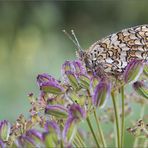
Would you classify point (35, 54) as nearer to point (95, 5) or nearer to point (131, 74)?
point (95, 5)

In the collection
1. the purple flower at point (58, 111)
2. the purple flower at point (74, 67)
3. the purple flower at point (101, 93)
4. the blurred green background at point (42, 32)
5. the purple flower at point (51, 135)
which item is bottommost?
the purple flower at point (51, 135)

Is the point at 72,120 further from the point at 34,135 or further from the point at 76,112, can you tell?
the point at 34,135

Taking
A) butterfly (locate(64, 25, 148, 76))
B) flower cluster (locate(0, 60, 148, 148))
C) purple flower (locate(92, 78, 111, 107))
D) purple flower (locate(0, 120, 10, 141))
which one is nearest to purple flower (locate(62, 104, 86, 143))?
flower cluster (locate(0, 60, 148, 148))

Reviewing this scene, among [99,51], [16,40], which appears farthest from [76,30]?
[99,51]

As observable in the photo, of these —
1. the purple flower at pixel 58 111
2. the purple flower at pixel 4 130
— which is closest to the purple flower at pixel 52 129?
the purple flower at pixel 58 111

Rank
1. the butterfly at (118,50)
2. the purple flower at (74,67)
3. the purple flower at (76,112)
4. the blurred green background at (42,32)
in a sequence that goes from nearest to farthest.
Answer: the purple flower at (76,112)
the purple flower at (74,67)
the butterfly at (118,50)
the blurred green background at (42,32)

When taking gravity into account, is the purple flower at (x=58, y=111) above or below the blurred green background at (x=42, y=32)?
below

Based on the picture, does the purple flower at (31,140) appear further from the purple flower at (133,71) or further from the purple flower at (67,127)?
the purple flower at (133,71)

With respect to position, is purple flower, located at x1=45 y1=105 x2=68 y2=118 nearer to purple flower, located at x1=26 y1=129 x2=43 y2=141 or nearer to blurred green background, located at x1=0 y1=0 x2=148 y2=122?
purple flower, located at x1=26 y1=129 x2=43 y2=141
